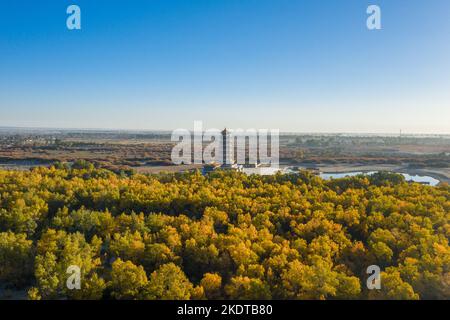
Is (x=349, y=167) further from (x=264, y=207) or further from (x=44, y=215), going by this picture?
(x=44, y=215)

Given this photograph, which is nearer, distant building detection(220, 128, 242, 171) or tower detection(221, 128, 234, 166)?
distant building detection(220, 128, 242, 171)

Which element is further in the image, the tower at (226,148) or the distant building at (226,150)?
the tower at (226,148)

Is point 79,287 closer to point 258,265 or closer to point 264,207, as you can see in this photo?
point 258,265

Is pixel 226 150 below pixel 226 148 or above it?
below
